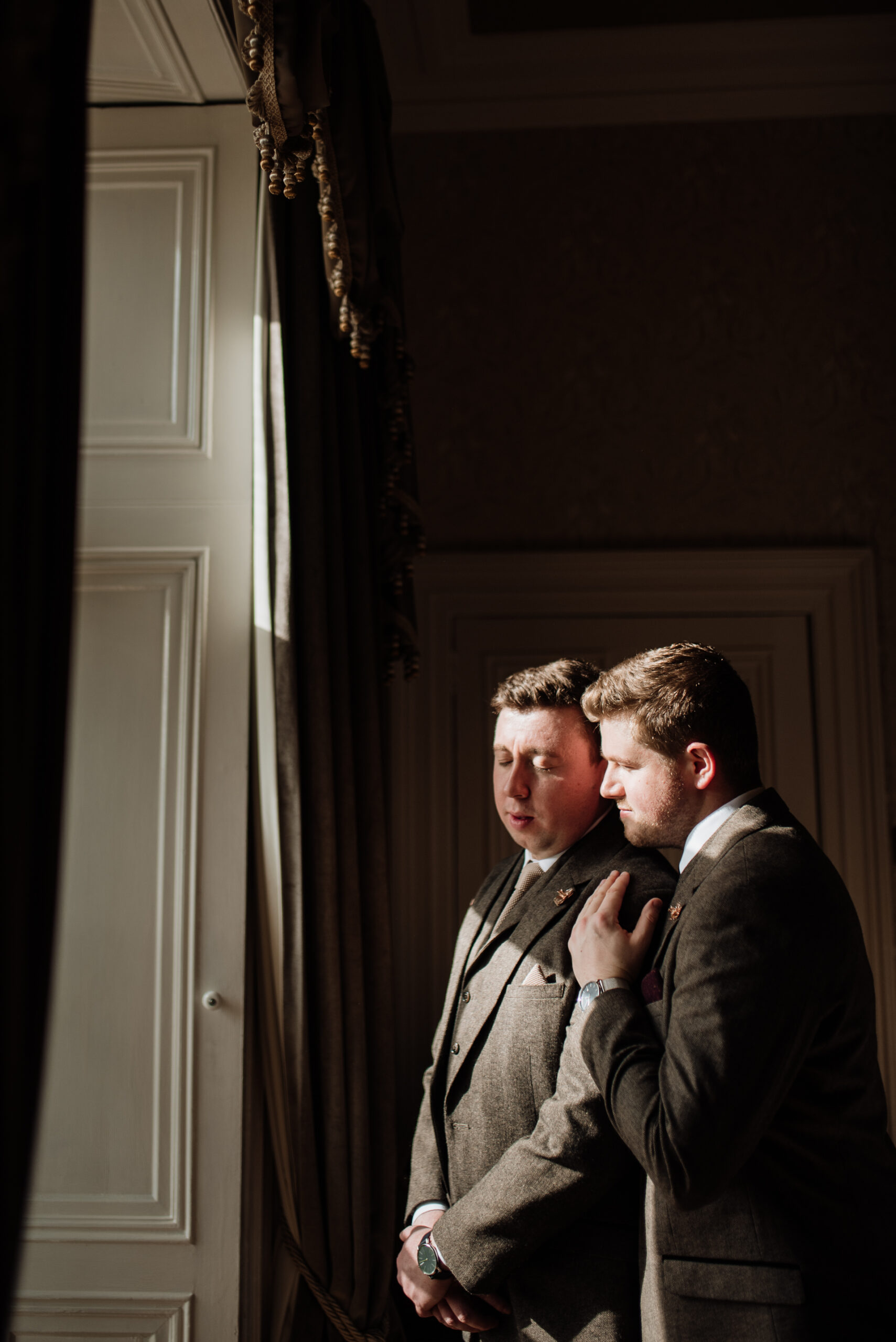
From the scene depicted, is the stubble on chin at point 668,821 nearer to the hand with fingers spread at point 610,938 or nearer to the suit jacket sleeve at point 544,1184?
the hand with fingers spread at point 610,938

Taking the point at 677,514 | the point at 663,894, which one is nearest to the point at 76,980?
the point at 663,894

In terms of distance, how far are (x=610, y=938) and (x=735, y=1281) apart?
0.43 meters

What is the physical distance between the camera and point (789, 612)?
9.02 feet

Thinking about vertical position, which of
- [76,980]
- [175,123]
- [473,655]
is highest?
[175,123]

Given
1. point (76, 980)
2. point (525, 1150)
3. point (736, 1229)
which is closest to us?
point (736, 1229)

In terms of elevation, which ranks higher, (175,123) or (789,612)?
(175,123)

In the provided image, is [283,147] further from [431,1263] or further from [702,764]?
[431,1263]

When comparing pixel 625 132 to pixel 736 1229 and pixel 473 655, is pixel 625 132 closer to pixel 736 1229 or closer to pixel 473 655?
pixel 473 655

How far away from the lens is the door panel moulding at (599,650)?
8.71 ft

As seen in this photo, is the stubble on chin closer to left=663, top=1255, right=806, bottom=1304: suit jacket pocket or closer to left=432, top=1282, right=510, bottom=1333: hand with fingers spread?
left=663, top=1255, right=806, bottom=1304: suit jacket pocket

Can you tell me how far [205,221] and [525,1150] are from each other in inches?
71.8

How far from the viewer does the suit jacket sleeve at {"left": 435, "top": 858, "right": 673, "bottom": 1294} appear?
4.41ft

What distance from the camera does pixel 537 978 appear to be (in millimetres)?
1536

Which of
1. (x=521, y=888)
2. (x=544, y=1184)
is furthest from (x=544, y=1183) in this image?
(x=521, y=888)
